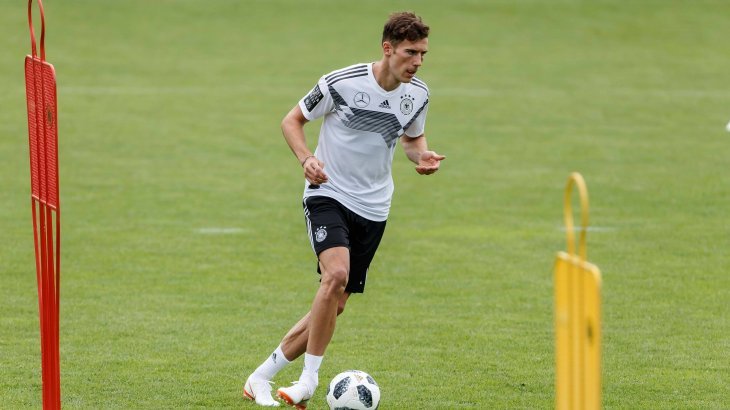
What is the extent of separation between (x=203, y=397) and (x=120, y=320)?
229cm

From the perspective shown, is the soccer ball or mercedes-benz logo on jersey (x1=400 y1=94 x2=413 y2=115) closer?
the soccer ball

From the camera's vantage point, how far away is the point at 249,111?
2291 cm

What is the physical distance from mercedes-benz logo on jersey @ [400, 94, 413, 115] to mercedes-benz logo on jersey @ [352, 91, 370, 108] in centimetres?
22

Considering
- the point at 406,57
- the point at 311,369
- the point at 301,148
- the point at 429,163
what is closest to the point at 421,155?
the point at 429,163

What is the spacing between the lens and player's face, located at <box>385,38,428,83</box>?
23.9 ft

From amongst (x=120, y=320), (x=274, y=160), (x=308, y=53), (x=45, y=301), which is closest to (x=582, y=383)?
(x=45, y=301)

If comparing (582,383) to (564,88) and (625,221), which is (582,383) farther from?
(564,88)

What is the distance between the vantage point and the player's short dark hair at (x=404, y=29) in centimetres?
722

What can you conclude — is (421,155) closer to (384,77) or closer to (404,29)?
(384,77)

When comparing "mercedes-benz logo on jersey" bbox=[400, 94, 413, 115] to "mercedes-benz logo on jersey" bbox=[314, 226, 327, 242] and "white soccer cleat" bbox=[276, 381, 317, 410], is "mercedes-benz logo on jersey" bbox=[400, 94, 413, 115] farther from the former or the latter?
"white soccer cleat" bbox=[276, 381, 317, 410]

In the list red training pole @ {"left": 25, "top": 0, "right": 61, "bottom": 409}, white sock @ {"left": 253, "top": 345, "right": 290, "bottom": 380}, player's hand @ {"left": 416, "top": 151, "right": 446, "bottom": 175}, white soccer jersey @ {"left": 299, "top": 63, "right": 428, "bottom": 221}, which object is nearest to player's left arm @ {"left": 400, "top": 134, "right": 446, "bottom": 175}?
player's hand @ {"left": 416, "top": 151, "right": 446, "bottom": 175}

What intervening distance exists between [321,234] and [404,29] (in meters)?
1.22

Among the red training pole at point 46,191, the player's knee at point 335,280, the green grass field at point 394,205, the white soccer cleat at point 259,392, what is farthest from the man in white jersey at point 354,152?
the red training pole at point 46,191

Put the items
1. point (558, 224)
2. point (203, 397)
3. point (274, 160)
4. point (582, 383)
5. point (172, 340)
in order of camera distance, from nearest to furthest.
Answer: point (582, 383) < point (203, 397) < point (172, 340) < point (558, 224) < point (274, 160)
